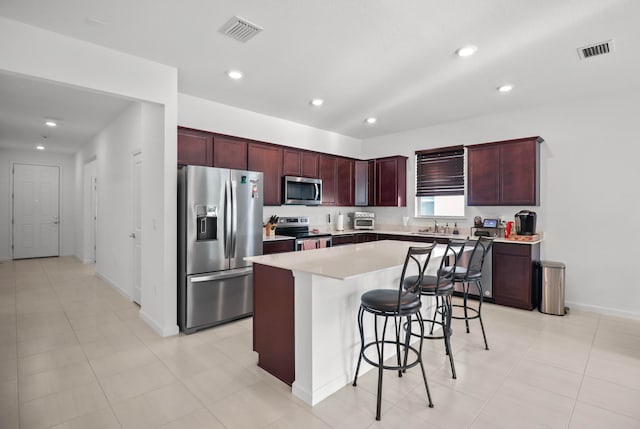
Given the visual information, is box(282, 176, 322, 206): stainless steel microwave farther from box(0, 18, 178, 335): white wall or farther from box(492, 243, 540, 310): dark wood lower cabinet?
box(492, 243, 540, 310): dark wood lower cabinet

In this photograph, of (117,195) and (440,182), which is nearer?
(117,195)

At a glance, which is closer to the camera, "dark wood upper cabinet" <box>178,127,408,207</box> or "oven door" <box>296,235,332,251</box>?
"dark wood upper cabinet" <box>178,127,408,207</box>

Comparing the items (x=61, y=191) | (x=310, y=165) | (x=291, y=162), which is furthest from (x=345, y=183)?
(x=61, y=191)

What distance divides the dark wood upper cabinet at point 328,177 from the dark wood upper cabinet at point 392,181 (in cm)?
88

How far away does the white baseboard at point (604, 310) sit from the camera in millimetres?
3977

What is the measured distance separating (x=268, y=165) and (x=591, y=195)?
4379mm

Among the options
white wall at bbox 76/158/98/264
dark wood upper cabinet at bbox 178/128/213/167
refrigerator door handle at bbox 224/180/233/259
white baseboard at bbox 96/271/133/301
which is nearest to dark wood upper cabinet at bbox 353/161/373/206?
dark wood upper cabinet at bbox 178/128/213/167

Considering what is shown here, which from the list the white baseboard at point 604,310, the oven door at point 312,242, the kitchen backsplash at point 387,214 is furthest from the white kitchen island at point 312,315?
the white baseboard at point 604,310

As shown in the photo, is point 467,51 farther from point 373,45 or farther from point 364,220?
point 364,220

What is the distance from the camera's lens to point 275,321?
8.38 ft

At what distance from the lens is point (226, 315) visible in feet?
12.2

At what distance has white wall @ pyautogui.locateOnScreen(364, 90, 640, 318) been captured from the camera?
13.2 feet

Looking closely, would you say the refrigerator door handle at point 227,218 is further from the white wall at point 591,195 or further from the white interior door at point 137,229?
the white wall at point 591,195

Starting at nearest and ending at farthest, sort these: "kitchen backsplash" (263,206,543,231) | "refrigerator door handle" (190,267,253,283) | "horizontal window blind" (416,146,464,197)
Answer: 1. "refrigerator door handle" (190,267,253,283)
2. "kitchen backsplash" (263,206,543,231)
3. "horizontal window blind" (416,146,464,197)
